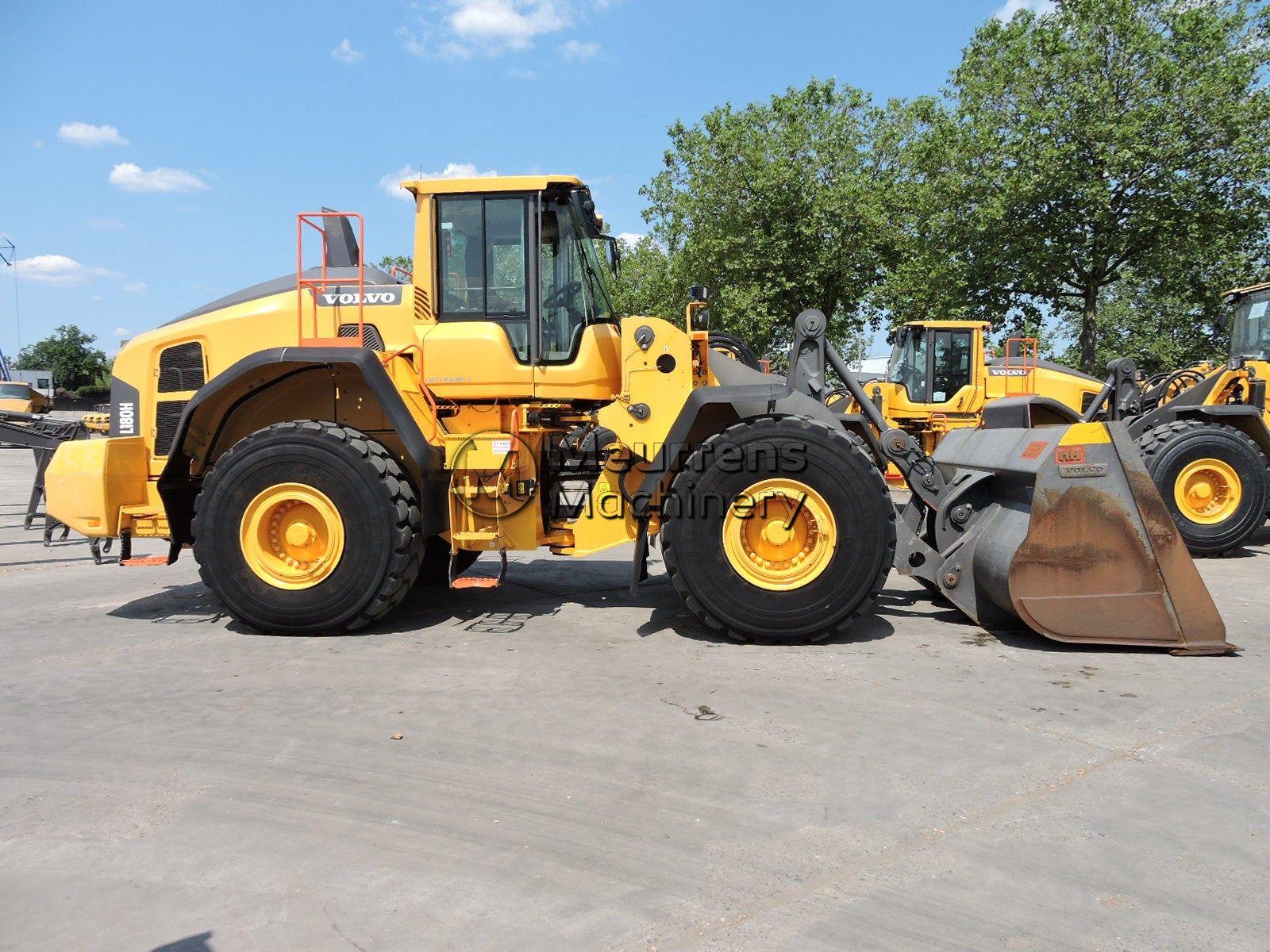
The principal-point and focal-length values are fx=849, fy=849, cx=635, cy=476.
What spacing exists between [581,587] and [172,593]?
3.38m

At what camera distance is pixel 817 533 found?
5176 millimetres

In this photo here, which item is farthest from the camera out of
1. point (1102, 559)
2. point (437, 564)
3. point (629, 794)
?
point (437, 564)

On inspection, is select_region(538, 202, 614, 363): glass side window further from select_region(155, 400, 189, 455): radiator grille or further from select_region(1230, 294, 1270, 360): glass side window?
select_region(1230, 294, 1270, 360): glass side window

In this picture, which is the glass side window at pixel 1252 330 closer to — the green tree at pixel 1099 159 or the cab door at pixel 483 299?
the green tree at pixel 1099 159

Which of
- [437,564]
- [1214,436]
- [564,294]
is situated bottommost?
[437,564]

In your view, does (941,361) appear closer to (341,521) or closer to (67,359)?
(341,521)

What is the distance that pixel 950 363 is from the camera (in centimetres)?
1446

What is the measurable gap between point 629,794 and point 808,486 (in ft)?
8.26

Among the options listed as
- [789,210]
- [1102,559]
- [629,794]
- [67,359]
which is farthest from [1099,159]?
[67,359]

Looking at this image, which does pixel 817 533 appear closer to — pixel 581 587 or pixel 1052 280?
pixel 581 587

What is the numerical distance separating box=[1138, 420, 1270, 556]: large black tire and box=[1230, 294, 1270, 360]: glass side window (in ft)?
7.19

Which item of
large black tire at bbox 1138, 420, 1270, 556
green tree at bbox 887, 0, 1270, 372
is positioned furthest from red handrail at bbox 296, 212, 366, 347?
green tree at bbox 887, 0, 1270, 372

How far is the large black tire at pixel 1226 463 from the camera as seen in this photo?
28.2 ft

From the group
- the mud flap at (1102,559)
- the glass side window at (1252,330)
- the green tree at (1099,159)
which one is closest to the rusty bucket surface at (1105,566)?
the mud flap at (1102,559)
